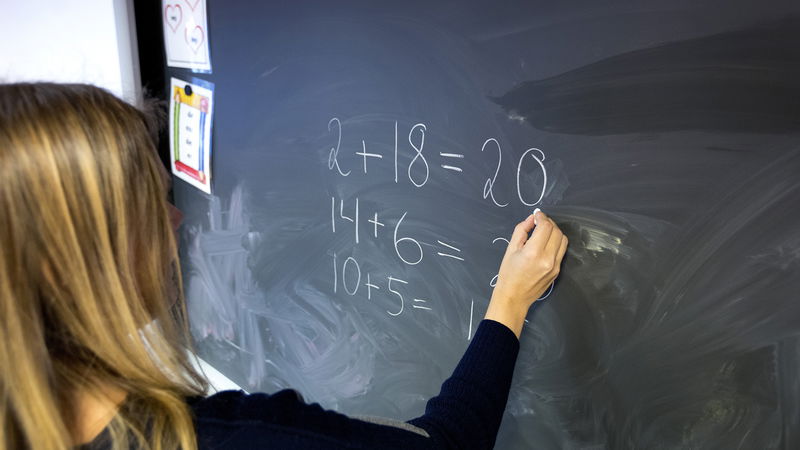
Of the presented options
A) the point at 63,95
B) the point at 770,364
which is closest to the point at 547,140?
the point at 770,364

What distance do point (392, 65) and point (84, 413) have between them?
0.74m

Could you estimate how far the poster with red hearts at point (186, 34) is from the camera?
1.49 metres

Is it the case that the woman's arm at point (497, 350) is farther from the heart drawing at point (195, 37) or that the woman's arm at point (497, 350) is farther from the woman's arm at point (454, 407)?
the heart drawing at point (195, 37)

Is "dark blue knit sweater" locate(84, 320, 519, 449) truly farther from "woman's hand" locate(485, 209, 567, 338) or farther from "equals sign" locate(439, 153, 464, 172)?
"equals sign" locate(439, 153, 464, 172)

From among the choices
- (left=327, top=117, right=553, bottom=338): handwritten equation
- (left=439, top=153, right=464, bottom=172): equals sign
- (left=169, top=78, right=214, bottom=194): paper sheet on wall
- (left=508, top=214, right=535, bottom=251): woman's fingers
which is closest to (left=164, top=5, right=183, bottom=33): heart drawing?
(left=169, top=78, right=214, bottom=194): paper sheet on wall

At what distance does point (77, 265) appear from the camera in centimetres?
63

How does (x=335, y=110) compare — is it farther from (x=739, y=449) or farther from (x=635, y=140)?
(x=739, y=449)

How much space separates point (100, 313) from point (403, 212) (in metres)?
0.60

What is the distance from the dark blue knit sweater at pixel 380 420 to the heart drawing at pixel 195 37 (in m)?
1.09

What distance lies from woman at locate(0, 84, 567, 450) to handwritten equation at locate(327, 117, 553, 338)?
361 mm

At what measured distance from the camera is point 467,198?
1.00 m

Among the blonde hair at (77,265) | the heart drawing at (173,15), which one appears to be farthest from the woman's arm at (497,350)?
the heart drawing at (173,15)

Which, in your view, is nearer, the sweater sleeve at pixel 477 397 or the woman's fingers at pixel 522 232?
the sweater sleeve at pixel 477 397

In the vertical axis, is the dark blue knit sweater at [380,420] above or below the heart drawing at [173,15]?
below
